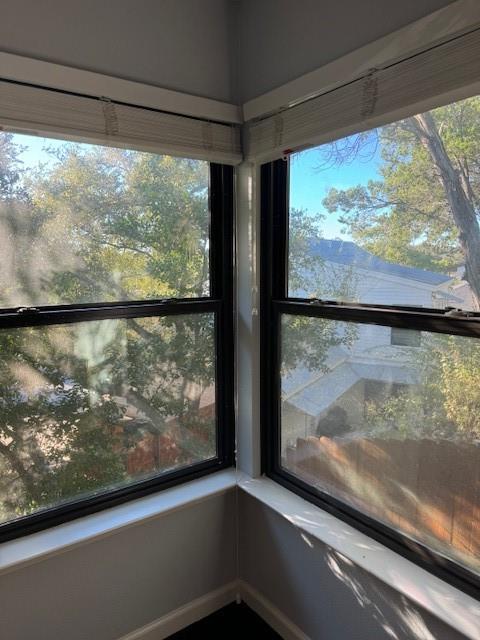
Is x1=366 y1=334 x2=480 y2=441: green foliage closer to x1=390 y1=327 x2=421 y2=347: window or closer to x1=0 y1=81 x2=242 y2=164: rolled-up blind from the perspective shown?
x1=390 y1=327 x2=421 y2=347: window

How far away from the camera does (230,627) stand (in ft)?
6.02

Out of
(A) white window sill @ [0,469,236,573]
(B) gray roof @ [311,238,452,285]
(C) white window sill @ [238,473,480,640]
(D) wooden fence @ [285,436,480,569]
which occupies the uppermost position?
(B) gray roof @ [311,238,452,285]

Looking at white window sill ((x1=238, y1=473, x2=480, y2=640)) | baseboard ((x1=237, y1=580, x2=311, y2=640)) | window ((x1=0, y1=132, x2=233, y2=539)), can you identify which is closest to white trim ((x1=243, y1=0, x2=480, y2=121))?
window ((x1=0, y1=132, x2=233, y2=539))

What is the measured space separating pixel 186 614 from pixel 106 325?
1242 millimetres

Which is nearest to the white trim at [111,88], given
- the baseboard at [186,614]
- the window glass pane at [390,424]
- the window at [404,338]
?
the window glass pane at [390,424]

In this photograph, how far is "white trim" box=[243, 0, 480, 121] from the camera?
1.11m

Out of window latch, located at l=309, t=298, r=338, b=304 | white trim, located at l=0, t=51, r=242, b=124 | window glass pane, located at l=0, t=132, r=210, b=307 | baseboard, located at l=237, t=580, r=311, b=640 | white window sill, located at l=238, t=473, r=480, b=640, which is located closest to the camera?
white window sill, located at l=238, t=473, r=480, b=640

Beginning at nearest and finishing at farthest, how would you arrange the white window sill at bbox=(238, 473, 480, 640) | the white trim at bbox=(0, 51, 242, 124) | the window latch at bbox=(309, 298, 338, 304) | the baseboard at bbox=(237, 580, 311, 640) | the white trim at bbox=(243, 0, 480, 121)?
the white trim at bbox=(243, 0, 480, 121)
the white window sill at bbox=(238, 473, 480, 640)
the white trim at bbox=(0, 51, 242, 124)
the window latch at bbox=(309, 298, 338, 304)
the baseboard at bbox=(237, 580, 311, 640)

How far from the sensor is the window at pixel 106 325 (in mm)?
1483

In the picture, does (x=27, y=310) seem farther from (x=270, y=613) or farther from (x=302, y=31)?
(x=270, y=613)

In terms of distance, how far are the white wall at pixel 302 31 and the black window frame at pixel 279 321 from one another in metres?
0.33

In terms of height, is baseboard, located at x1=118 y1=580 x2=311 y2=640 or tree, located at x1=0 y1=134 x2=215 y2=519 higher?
tree, located at x1=0 y1=134 x2=215 y2=519

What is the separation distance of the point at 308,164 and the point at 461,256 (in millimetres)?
688

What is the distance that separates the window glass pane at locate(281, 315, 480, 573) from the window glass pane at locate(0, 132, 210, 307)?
1.82 feet
